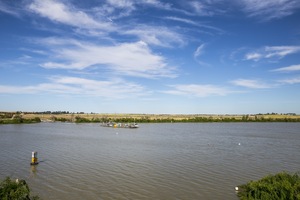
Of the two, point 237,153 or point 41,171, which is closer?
point 41,171

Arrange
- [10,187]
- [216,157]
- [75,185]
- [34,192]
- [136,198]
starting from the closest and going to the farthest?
1. [10,187]
2. [136,198]
3. [34,192]
4. [75,185]
5. [216,157]

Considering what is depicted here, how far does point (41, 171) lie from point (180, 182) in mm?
10223

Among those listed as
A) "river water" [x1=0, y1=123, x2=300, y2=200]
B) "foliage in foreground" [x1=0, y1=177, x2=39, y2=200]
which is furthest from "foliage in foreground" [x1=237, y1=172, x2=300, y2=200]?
"foliage in foreground" [x1=0, y1=177, x2=39, y2=200]

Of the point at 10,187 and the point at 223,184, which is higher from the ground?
the point at 10,187

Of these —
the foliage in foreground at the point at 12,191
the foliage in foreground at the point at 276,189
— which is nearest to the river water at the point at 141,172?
the foliage in foreground at the point at 276,189

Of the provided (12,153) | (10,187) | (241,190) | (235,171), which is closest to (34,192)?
(10,187)

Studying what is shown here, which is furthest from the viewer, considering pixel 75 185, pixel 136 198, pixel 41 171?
pixel 41 171

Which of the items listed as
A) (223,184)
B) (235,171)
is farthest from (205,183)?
(235,171)

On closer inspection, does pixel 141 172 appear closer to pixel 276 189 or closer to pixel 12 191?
pixel 276 189

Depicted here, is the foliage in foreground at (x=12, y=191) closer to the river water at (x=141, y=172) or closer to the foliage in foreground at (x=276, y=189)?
the river water at (x=141, y=172)

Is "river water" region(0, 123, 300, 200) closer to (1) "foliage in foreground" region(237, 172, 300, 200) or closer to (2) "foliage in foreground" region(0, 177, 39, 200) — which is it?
(1) "foliage in foreground" region(237, 172, 300, 200)

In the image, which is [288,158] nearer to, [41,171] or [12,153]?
[41,171]

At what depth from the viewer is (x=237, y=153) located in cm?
3173

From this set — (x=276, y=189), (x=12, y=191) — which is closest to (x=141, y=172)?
(x=276, y=189)
